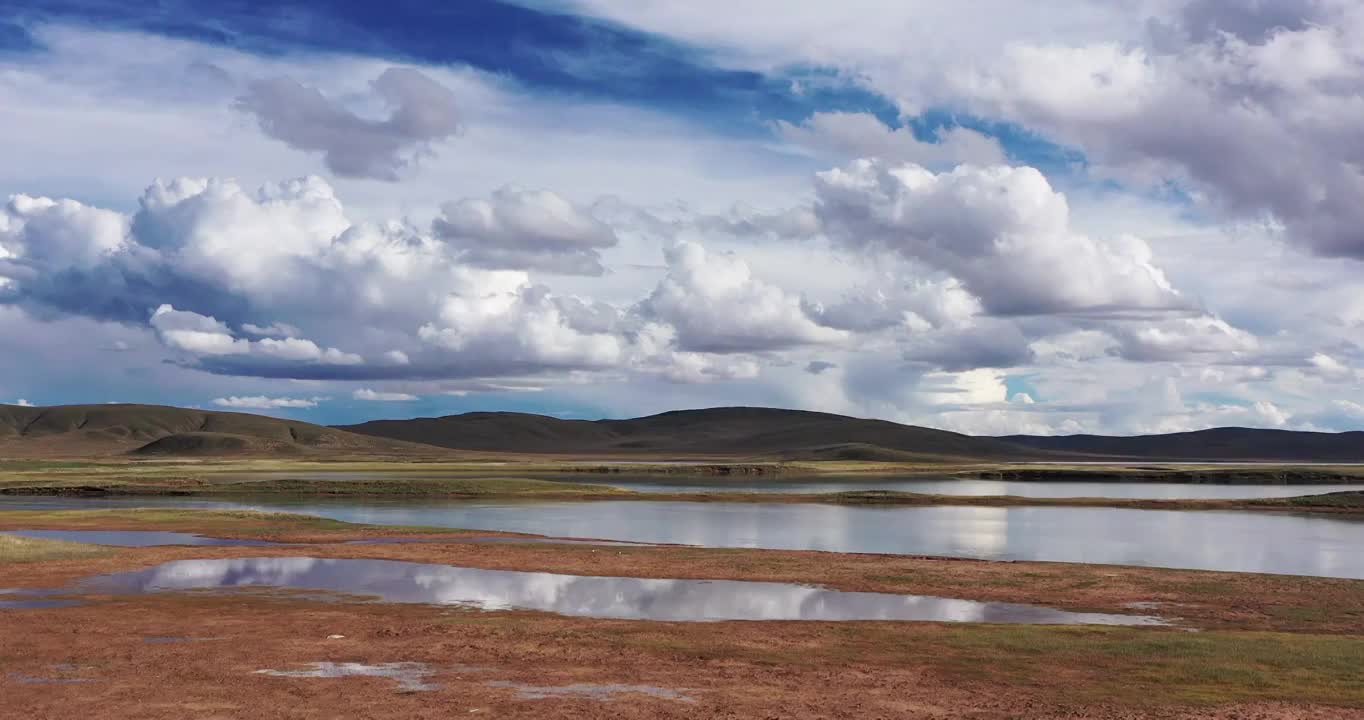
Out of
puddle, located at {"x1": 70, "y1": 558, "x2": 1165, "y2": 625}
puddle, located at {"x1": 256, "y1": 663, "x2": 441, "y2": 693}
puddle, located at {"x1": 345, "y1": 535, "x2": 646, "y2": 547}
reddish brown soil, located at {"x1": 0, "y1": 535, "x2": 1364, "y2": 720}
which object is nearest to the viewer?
reddish brown soil, located at {"x1": 0, "y1": 535, "x2": 1364, "y2": 720}

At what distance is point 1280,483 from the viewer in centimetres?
15412

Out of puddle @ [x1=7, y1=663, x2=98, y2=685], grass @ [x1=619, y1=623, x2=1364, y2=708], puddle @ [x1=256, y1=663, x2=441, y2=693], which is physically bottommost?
puddle @ [x1=7, y1=663, x2=98, y2=685]

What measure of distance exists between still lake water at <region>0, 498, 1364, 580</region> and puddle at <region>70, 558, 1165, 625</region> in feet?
59.2

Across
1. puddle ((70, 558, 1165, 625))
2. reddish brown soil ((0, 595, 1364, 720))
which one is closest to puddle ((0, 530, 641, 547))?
puddle ((70, 558, 1165, 625))

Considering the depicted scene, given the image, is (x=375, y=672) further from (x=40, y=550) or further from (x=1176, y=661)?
(x=40, y=550)

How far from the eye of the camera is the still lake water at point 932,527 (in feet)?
185

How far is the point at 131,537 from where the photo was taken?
5866 cm

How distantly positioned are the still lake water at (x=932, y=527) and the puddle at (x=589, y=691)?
3467cm

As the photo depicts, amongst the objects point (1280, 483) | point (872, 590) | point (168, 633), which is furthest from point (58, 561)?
point (1280, 483)

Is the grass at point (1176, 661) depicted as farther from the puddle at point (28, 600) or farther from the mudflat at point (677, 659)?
the puddle at point (28, 600)

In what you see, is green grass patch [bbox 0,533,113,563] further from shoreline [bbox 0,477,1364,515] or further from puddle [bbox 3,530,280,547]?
shoreline [bbox 0,477,1364,515]

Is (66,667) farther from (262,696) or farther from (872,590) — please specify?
(872,590)

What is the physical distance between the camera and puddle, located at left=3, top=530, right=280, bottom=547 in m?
55.3

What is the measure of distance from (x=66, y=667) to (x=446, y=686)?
28.8 feet
